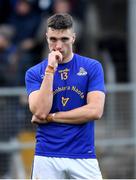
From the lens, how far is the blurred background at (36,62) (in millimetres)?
11805

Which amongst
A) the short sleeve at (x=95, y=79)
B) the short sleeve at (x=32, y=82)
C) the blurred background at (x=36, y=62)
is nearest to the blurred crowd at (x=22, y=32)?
the blurred background at (x=36, y=62)

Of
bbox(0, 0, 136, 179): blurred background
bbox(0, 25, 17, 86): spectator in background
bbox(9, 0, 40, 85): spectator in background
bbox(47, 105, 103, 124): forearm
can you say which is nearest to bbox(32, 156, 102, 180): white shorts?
bbox(47, 105, 103, 124): forearm

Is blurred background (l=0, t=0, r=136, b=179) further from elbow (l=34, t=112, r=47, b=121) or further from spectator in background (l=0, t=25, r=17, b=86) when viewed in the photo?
elbow (l=34, t=112, r=47, b=121)

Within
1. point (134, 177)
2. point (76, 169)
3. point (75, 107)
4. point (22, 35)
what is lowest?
point (134, 177)

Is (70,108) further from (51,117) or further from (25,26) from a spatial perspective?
(25,26)

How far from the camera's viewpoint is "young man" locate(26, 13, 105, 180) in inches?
284

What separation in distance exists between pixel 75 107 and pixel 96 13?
27.2 feet

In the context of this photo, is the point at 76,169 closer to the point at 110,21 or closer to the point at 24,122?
the point at 24,122

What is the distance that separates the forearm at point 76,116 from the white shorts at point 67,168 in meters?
0.38

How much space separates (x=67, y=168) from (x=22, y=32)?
6.31m

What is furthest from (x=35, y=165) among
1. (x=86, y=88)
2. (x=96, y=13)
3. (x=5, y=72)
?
(x=96, y=13)

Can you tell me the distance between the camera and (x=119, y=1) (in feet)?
52.0

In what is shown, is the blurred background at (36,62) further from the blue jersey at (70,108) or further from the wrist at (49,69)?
the wrist at (49,69)

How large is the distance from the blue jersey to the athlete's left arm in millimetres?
62
